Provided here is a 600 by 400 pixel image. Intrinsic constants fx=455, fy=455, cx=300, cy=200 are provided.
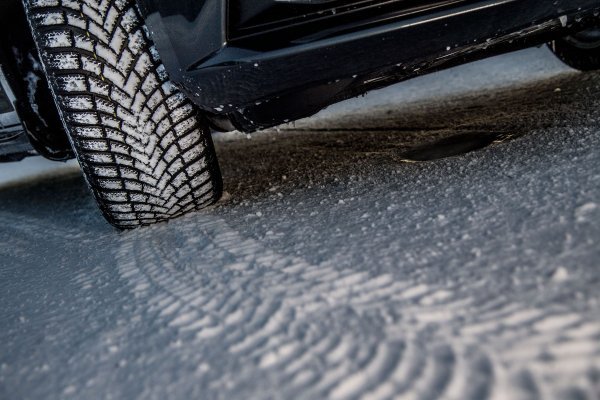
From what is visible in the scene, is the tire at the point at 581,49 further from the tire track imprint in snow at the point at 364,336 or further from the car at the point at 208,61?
the tire track imprint in snow at the point at 364,336

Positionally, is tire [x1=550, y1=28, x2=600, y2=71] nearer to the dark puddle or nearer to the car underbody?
the dark puddle

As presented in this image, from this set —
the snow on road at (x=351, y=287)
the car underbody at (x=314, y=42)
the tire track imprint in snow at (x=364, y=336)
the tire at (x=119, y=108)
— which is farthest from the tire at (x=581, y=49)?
the tire track imprint in snow at (x=364, y=336)

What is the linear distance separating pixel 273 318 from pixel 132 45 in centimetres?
88

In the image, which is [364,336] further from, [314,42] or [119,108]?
[119,108]

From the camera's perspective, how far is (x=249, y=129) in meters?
1.31

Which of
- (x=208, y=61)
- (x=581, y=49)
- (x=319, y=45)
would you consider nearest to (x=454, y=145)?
(x=319, y=45)

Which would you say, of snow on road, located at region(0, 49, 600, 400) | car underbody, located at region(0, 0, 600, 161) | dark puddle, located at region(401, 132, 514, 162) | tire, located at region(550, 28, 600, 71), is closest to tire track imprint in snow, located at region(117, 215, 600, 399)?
snow on road, located at region(0, 49, 600, 400)

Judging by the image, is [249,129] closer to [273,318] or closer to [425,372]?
[273,318]

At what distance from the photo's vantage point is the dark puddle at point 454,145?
1.58 m

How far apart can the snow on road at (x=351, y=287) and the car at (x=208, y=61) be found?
24 centimetres

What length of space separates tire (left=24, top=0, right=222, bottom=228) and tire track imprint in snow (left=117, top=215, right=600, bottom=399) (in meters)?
0.48

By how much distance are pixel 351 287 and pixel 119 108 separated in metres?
0.87

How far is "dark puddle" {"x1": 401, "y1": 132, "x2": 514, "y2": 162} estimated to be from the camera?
1.58 meters

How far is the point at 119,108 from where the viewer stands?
1304 mm
